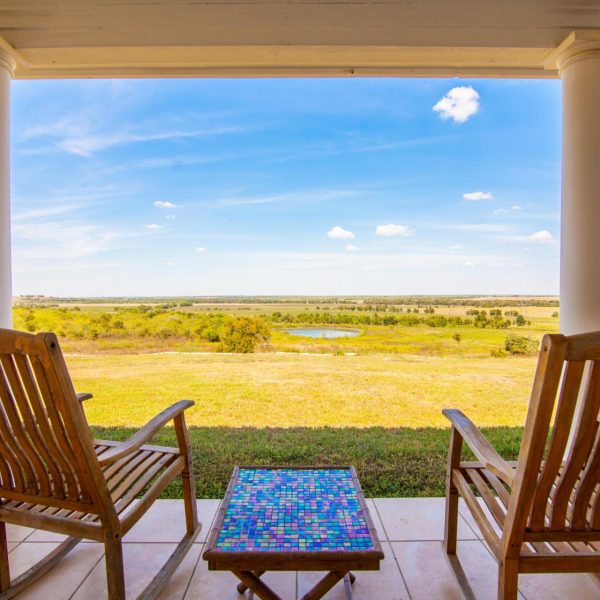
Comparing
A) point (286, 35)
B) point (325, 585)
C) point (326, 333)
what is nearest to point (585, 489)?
point (325, 585)

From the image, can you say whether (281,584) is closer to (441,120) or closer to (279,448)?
(279,448)

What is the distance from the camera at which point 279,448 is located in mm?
3344

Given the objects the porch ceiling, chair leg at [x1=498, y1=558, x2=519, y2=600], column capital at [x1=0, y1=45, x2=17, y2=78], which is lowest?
chair leg at [x1=498, y1=558, x2=519, y2=600]

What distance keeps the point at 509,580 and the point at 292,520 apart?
26.0 inches

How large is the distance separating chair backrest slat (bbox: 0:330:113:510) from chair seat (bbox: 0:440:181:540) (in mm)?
62

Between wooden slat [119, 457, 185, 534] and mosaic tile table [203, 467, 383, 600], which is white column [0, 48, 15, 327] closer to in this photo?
wooden slat [119, 457, 185, 534]

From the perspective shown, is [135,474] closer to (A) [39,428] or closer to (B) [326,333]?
(A) [39,428]

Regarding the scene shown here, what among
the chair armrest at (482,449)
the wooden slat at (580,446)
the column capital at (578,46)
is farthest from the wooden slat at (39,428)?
the column capital at (578,46)

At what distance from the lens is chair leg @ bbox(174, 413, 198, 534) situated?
1990 mm

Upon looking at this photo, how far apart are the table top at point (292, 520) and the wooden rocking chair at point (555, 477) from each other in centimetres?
41

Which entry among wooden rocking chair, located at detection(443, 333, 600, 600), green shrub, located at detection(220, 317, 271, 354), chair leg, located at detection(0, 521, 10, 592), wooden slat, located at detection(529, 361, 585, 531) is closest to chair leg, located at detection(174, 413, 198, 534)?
chair leg, located at detection(0, 521, 10, 592)

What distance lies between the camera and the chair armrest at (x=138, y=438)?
142 cm

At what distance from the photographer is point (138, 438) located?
62.4 inches

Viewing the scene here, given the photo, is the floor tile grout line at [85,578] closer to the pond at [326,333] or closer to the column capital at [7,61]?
the column capital at [7,61]
